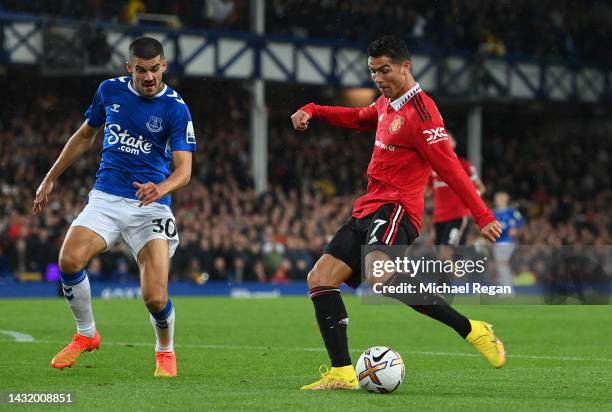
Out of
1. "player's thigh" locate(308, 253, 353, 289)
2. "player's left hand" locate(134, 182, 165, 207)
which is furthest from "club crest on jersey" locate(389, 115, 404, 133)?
"player's left hand" locate(134, 182, 165, 207)

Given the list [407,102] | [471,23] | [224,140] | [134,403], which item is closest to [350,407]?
[134,403]

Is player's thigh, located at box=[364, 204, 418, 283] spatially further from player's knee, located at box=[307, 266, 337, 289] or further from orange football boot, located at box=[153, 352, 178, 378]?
orange football boot, located at box=[153, 352, 178, 378]

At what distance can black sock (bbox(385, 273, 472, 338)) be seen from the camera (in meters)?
8.34

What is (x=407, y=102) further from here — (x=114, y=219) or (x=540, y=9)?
(x=540, y=9)

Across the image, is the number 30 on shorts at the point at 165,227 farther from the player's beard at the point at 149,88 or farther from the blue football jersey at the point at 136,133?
the player's beard at the point at 149,88

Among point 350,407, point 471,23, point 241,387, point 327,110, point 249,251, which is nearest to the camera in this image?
point 350,407

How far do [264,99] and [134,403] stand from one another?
25.2m

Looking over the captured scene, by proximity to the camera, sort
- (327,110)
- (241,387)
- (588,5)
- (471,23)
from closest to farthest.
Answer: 1. (241,387)
2. (327,110)
3. (471,23)
4. (588,5)

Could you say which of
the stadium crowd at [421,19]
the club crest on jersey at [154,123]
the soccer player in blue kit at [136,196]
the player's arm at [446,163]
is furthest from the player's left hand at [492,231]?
the stadium crowd at [421,19]

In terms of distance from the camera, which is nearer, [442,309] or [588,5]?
[442,309]

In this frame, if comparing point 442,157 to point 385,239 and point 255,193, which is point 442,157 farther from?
point 255,193

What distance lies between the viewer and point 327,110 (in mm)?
9094

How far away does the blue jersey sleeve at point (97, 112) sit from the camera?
30.8 ft

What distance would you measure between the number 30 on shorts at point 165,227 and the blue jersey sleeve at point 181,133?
21.6 inches
